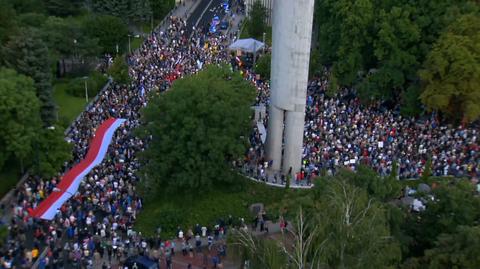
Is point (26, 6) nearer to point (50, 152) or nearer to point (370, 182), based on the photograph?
point (50, 152)

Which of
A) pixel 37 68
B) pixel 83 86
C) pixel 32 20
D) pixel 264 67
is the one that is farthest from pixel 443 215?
pixel 32 20

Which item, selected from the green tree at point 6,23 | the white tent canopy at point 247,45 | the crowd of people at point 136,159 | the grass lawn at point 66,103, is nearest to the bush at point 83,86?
the grass lawn at point 66,103

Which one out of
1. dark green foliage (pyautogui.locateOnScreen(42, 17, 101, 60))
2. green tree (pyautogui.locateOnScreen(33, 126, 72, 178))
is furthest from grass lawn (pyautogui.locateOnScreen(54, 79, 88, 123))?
green tree (pyautogui.locateOnScreen(33, 126, 72, 178))

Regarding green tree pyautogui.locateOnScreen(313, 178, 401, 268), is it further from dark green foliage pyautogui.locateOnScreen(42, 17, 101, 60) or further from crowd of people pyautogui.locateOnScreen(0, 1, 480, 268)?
dark green foliage pyautogui.locateOnScreen(42, 17, 101, 60)

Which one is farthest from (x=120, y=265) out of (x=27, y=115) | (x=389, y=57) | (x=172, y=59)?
(x=172, y=59)

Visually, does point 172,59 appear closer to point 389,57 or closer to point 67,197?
point 389,57

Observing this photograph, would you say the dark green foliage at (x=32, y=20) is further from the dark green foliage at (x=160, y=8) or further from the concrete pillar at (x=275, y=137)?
the concrete pillar at (x=275, y=137)

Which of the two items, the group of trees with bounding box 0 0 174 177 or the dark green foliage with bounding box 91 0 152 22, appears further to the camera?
the dark green foliage with bounding box 91 0 152 22
